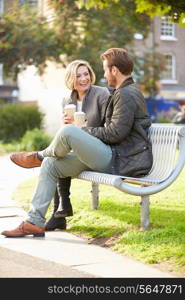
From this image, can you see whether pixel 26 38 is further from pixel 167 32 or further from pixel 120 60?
pixel 167 32

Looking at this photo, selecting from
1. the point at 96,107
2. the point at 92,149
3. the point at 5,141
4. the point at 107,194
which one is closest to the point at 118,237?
the point at 92,149

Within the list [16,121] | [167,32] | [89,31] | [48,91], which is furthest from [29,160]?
[167,32]

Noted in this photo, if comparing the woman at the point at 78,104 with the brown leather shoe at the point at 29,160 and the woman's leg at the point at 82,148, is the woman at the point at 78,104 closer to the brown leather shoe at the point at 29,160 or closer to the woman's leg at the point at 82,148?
the brown leather shoe at the point at 29,160

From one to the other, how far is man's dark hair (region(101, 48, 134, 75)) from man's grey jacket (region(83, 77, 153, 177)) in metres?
0.11

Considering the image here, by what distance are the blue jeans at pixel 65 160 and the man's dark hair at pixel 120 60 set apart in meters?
0.64

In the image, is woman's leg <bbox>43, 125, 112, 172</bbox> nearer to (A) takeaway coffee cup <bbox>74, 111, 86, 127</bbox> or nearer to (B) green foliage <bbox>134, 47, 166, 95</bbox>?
(A) takeaway coffee cup <bbox>74, 111, 86, 127</bbox>

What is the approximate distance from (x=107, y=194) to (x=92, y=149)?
6.43 ft

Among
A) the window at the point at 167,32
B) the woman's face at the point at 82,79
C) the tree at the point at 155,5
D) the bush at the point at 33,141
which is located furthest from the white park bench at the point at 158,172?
the window at the point at 167,32

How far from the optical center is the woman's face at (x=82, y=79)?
22.2 ft

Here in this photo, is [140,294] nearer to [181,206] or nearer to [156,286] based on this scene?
[156,286]

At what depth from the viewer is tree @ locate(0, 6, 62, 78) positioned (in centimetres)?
2312

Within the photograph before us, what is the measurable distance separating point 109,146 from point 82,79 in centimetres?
93

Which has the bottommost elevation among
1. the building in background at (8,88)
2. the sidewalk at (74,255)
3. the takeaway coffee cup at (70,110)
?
the sidewalk at (74,255)

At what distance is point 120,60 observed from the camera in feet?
20.1
